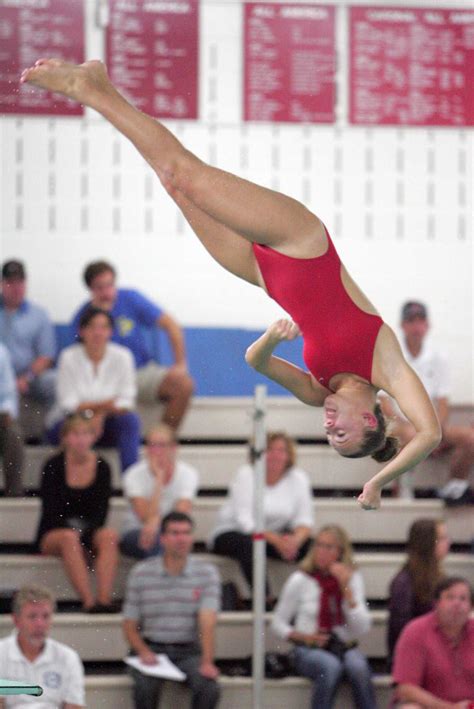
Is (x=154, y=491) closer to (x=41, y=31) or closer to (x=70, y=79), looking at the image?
(x=70, y=79)

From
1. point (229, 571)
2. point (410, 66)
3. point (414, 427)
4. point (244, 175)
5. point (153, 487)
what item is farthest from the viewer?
point (410, 66)

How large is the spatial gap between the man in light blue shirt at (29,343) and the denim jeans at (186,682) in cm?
98

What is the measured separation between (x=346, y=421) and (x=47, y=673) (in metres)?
1.25

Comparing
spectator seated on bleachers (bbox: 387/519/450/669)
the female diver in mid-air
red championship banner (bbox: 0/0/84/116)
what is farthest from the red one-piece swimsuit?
red championship banner (bbox: 0/0/84/116)

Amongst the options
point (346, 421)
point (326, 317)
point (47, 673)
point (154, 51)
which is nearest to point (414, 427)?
point (346, 421)

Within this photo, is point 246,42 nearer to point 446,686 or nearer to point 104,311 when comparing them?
point 104,311

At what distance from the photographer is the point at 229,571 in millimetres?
3840

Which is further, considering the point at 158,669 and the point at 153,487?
the point at 153,487

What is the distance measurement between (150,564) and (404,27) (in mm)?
2095

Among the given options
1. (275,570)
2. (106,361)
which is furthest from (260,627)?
(106,361)

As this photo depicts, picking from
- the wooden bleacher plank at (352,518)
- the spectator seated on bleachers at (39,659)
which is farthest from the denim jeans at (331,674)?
the spectator seated on bleachers at (39,659)

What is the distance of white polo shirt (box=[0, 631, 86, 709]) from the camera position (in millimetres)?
3289

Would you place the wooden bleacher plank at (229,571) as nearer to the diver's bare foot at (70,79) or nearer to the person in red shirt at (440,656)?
the person in red shirt at (440,656)

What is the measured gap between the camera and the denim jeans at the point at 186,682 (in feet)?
11.5
